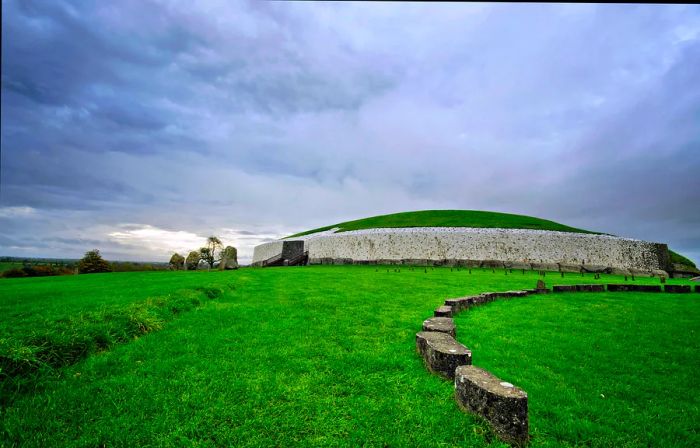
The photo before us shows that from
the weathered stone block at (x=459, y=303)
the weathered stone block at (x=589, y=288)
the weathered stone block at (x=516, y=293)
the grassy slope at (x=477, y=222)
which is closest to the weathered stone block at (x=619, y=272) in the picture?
the grassy slope at (x=477, y=222)

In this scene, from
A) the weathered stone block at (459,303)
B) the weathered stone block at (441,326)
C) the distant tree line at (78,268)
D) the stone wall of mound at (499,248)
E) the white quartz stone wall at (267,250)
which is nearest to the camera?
the weathered stone block at (441,326)

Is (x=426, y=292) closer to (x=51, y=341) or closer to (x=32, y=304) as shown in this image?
(x=51, y=341)

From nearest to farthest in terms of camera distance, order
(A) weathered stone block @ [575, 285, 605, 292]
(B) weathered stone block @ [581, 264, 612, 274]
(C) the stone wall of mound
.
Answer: (A) weathered stone block @ [575, 285, 605, 292] → (B) weathered stone block @ [581, 264, 612, 274] → (C) the stone wall of mound

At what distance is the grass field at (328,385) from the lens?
3260 millimetres

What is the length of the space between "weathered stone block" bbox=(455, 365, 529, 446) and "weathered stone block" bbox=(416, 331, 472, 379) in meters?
0.67

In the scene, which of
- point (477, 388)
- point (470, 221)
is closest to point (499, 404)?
point (477, 388)

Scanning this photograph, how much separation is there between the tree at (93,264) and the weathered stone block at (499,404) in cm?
3343

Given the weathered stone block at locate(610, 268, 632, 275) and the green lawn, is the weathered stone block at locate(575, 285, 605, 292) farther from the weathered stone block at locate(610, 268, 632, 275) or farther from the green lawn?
the weathered stone block at locate(610, 268, 632, 275)

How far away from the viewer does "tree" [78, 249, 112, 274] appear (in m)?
27.2

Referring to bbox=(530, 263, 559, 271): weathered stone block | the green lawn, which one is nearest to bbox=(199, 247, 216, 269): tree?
bbox=(530, 263, 559, 271): weathered stone block

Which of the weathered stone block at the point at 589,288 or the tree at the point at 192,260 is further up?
the tree at the point at 192,260

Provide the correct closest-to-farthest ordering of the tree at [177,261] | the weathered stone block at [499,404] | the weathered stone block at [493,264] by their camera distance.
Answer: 1. the weathered stone block at [499,404]
2. the weathered stone block at [493,264]
3. the tree at [177,261]

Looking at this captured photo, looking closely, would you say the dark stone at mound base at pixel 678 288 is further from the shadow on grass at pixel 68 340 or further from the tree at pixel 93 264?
the tree at pixel 93 264

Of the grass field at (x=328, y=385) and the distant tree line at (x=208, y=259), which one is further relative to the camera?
the distant tree line at (x=208, y=259)
